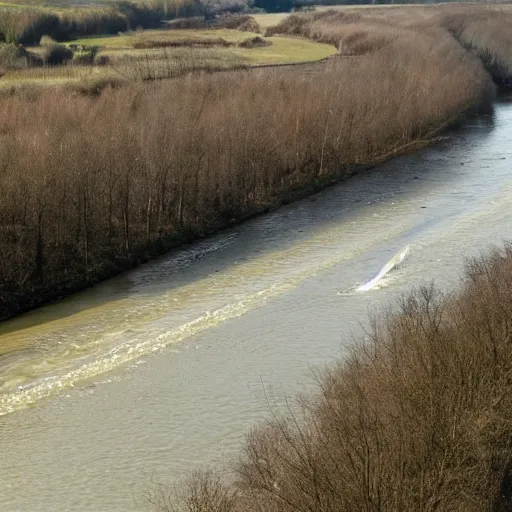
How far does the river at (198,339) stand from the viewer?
13.1 m

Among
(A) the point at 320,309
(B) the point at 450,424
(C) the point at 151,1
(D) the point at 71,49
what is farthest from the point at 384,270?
(C) the point at 151,1

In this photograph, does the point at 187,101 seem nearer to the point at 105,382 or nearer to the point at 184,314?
the point at 184,314

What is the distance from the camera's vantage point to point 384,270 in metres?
21.3

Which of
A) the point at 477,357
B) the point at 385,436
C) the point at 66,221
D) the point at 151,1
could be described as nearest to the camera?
the point at 385,436

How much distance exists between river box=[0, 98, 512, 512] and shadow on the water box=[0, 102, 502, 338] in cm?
8

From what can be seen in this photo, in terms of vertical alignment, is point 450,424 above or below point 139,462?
above

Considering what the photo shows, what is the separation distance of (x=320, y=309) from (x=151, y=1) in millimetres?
54400

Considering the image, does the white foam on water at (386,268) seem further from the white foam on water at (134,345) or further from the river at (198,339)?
the white foam on water at (134,345)

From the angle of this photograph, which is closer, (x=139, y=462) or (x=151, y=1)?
(x=139, y=462)

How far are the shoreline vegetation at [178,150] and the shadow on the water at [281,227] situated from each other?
1.46 ft

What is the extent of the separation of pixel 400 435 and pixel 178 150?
1626cm

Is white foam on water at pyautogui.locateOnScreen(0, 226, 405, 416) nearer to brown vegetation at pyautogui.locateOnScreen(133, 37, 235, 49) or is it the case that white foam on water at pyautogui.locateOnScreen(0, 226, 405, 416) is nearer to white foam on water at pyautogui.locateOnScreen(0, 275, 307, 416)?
white foam on water at pyautogui.locateOnScreen(0, 275, 307, 416)

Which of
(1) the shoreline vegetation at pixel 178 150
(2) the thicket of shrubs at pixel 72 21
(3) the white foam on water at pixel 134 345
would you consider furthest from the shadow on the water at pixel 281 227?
(2) the thicket of shrubs at pixel 72 21

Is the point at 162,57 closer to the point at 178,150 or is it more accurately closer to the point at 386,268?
the point at 178,150
